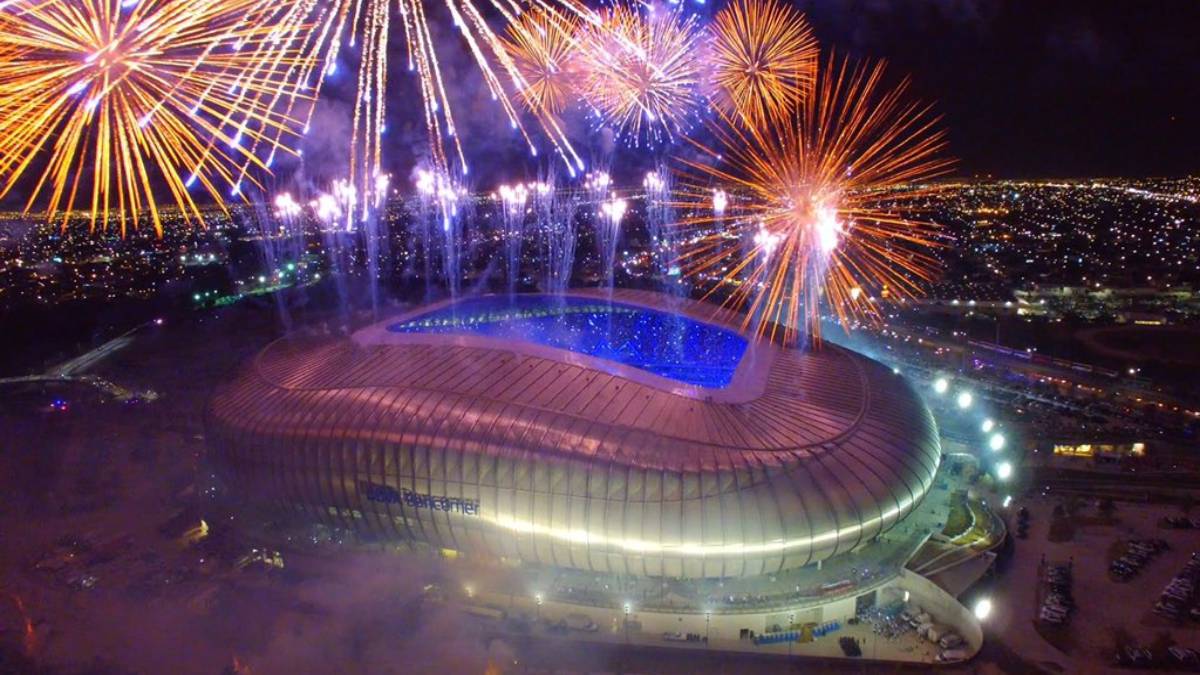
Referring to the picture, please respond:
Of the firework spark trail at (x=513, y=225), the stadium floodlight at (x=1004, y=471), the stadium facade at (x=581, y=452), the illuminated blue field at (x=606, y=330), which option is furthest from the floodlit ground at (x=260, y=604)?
the firework spark trail at (x=513, y=225)

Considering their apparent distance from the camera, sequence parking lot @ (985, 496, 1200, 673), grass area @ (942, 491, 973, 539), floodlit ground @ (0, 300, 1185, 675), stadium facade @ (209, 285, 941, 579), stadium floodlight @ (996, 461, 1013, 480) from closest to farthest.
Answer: floodlit ground @ (0, 300, 1185, 675) < parking lot @ (985, 496, 1200, 673) < stadium facade @ (209, 285, 941, 579) < grass area @ (942, 491, 973, 539) < stadium floodlight @ (996, 461, 1013, 480)

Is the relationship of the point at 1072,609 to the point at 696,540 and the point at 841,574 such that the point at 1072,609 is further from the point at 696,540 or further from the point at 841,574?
the point at 696,540

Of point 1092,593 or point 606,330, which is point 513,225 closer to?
point 606,330

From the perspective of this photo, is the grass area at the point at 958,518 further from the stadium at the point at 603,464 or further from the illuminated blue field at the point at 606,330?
the illuminated blue field at the point at 606,330

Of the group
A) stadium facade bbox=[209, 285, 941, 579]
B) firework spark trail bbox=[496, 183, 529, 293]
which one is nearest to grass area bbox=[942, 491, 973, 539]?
stadium facade bbox=[209, 285, 941, 579]

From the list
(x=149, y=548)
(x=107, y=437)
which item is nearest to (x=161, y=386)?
(x=107, y=437)

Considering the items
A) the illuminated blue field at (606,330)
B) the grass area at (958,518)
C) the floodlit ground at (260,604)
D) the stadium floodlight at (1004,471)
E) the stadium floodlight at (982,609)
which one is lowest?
the floodlit ground at (260,604)

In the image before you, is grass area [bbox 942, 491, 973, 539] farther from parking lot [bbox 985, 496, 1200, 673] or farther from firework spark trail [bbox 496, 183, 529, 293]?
firework spark trail [bbox 496, 183, 529, 293]
